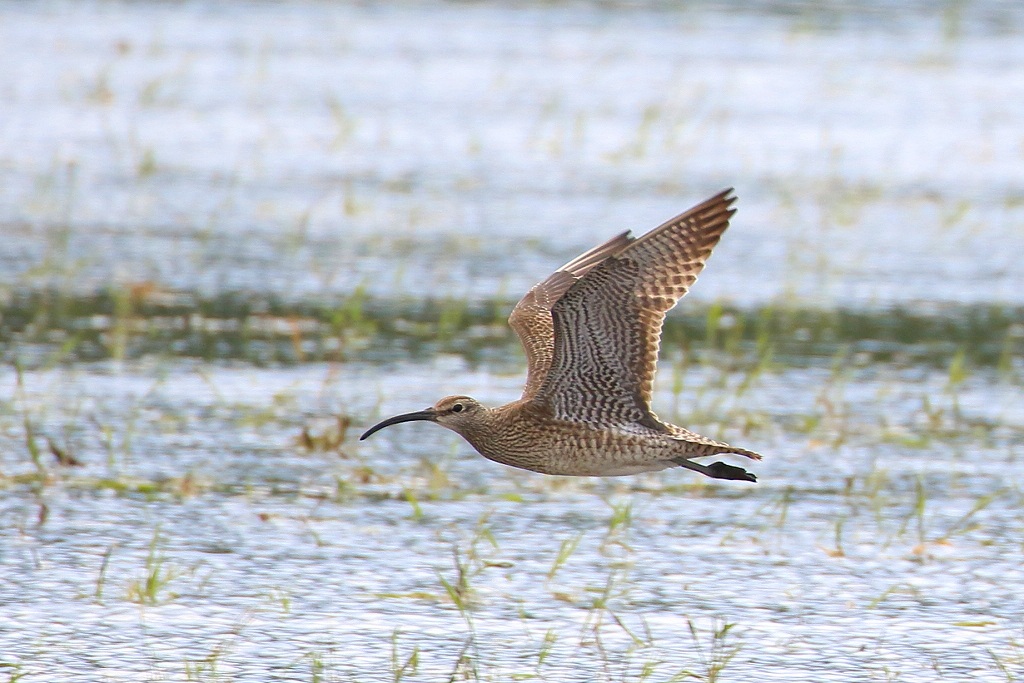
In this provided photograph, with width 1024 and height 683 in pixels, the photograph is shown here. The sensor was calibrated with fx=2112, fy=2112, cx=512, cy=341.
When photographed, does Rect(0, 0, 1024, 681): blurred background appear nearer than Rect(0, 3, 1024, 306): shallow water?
Yes

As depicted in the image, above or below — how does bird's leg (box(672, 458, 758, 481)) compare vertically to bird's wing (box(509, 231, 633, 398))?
below

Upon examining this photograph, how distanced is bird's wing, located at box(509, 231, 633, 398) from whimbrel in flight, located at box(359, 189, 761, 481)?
207 millimetres

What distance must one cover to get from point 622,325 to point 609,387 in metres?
0.19

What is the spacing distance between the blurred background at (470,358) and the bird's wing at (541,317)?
51 centimetres

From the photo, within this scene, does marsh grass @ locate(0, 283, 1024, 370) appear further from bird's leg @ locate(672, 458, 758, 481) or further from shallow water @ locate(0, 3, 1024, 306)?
bird's leg @ locate(672, 458, 758, 481)

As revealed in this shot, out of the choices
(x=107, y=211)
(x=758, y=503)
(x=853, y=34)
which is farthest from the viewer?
(x=853, y=34)

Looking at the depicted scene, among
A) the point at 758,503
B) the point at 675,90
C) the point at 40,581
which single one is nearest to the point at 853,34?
the point at 675,90

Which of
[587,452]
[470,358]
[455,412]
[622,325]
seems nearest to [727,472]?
[587,452]

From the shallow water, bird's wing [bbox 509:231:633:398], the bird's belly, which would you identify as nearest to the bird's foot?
the bird's belly

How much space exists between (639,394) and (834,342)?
3.20 metres

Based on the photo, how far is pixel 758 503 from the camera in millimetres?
6871

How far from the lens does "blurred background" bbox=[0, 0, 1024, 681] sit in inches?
220

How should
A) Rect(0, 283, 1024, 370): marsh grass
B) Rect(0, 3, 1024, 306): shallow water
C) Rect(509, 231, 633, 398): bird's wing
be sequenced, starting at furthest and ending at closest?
Rect(0, 3, 1024, 306): shallow water
Rect(0, 283, 1024, 370): marsh grass
Rect(509, 231, 633, 398): bird's wing

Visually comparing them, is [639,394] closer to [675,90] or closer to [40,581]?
[40,581]
